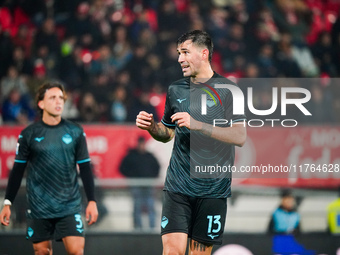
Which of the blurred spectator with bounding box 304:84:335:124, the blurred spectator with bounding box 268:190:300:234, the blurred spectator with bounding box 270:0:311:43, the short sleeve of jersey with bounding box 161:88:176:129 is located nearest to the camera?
the short sleeve of jersey with bounding box 161:88:176:129

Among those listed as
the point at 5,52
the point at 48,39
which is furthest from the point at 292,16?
the point at 5,52

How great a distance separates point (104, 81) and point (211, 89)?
653cm

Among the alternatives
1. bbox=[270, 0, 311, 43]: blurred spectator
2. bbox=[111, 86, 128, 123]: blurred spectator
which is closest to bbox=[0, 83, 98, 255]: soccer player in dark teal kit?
bbox=[111, 86, 128, 123]: blurred spectator

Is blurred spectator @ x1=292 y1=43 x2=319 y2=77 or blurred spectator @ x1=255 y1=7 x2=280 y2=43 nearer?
blurred spectator @ x1=292 y1=43 x2=319 y2=77

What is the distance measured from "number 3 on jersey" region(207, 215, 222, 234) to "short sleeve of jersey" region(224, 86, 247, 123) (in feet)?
2.72

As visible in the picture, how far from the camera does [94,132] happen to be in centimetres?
914

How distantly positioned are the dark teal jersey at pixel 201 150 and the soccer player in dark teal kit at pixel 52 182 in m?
1.41

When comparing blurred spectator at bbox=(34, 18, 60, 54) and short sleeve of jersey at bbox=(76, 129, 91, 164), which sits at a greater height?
blurred spectator at bbox=(34, 18, 60, 54)

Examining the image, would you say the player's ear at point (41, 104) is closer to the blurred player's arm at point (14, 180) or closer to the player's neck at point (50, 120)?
the player's neck at point (50, 120)

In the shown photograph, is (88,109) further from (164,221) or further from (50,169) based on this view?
(164,221)

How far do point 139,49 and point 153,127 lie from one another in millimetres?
7401

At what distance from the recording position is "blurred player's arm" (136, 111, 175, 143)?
4.53 m

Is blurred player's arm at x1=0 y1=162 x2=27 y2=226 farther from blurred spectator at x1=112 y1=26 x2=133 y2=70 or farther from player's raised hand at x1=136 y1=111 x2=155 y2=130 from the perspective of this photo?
blurred spectator at x1=112 y1=26 x2=133 y2=70

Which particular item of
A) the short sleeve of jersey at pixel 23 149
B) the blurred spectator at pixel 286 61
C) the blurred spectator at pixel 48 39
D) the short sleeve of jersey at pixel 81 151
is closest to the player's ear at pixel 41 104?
the short sleeve of jersey at pixel 23 149
